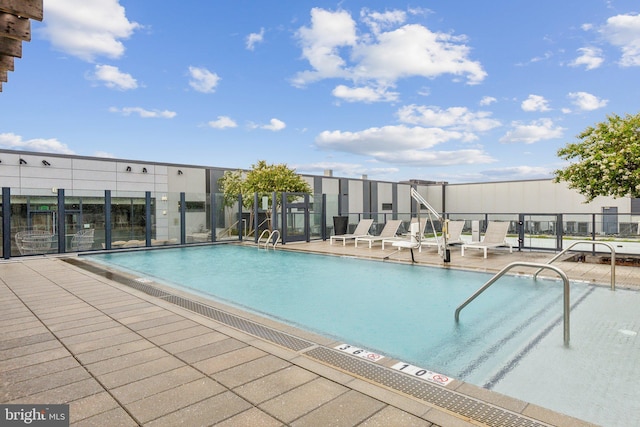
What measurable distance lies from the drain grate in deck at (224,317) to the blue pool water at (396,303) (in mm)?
635

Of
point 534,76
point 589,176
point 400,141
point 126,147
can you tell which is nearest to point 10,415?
point 589,176

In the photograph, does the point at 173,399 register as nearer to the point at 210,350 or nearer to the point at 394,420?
the point at 210,350

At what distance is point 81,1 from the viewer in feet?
23.1

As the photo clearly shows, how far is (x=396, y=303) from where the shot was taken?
5527 mm

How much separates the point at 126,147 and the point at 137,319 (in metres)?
18.7

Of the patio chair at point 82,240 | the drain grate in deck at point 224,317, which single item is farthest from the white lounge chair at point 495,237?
the patio chair at point 82,240

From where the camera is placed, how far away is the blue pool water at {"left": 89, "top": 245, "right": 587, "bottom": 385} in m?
3.68

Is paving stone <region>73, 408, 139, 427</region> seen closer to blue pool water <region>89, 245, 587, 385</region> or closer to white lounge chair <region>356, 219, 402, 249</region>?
blue pool water <region>89, 245, 587, 385</region>

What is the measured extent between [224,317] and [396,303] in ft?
→ 8.39

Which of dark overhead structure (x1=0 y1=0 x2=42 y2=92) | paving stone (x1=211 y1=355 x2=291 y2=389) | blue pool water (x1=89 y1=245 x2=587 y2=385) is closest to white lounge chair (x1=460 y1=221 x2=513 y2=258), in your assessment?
blue pool water (x1=89 y1=245 x2=587 y2=385)

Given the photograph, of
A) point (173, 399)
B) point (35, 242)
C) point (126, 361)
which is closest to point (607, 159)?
point (173, 399)

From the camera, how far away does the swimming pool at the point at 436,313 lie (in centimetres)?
312

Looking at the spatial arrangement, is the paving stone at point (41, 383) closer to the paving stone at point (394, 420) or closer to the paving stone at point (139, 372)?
the paving stone at point (139, 372)

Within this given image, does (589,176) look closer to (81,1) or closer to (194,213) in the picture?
(81,1)
